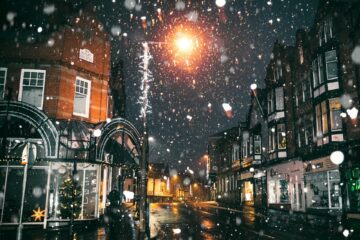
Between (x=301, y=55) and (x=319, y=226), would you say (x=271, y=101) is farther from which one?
(x=319, y=226)

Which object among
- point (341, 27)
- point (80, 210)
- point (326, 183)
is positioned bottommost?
point (80, 210)

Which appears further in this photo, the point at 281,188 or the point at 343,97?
the point at 281,188

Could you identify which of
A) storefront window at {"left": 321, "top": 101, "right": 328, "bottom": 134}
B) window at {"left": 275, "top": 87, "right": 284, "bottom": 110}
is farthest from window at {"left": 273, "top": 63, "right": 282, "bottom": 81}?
storefront window at {"left": 321, "top": 101, "right": 328, "bottom": 134}

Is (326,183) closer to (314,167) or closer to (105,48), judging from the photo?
(314,167)

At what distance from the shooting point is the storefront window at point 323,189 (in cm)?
2434

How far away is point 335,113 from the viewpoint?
24922 mm

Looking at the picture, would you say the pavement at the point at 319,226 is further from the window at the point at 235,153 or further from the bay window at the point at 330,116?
the window at the point at 235,153

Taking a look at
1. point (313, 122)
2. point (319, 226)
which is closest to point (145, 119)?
point (319, 226)

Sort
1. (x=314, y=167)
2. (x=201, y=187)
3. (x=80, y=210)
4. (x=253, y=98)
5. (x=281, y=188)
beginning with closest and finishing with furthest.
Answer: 1. (x=80, y=210)
2. (x=314, y=167)
3. (x=281, y=188)
4. (x=253, y=98)
5. (x=201, y=187)

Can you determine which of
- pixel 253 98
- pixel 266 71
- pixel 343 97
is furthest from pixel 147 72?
pixel 253 98

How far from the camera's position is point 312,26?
28.9m

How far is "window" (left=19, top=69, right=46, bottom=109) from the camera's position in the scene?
17969 millimetres

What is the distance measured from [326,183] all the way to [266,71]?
17561mm

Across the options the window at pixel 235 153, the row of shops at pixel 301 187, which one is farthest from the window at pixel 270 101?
the window at pixel 235 153
